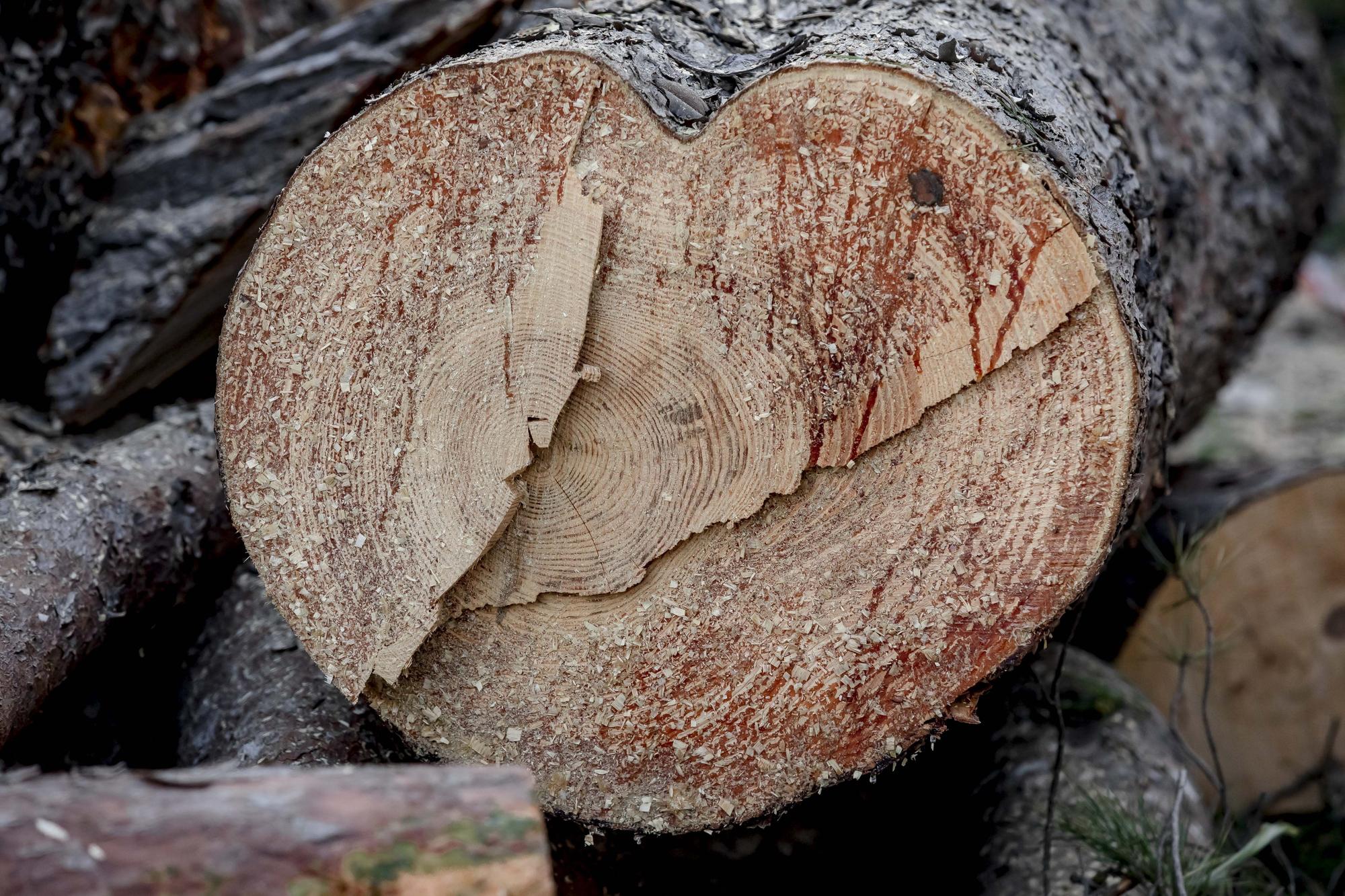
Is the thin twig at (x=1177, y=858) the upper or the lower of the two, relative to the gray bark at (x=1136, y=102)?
lower

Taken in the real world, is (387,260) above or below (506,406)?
above

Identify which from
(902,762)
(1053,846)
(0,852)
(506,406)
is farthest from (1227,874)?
(0,852)

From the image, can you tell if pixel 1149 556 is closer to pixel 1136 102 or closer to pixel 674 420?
pixel 1136 102

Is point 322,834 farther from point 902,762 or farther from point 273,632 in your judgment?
point 273,632

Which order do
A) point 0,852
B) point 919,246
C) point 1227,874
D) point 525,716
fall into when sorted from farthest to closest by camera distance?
point 1227,874, point 525,716, point 919,246, point 0,852

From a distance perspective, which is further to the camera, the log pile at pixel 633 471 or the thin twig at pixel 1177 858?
the thin twig at pixel 1177 858

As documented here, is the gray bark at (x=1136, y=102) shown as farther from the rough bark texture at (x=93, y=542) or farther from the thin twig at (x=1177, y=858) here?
the rough bark texture at (x=93, y=542)

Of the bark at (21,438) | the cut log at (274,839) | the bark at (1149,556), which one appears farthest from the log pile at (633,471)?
the bark at (1149,556)
